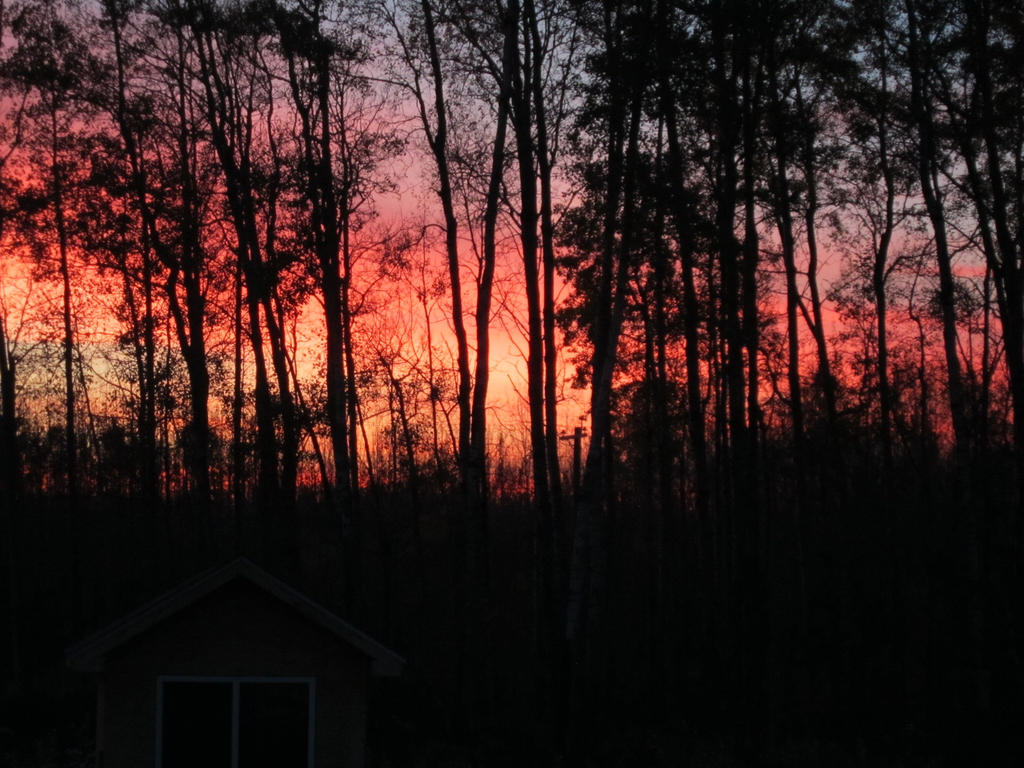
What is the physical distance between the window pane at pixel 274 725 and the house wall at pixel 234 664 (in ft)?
0.69

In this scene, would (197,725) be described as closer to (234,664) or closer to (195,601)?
(234,664)

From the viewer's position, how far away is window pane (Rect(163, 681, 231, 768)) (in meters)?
12.2

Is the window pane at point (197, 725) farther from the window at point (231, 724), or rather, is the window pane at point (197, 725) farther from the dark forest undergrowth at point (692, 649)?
the dark forest undergrowth at point (692, 649)

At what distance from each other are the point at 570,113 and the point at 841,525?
1255cm

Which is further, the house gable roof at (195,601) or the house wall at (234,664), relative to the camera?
the house wall at (234,664)

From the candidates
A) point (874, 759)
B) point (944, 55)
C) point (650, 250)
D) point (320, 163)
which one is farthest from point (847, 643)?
point (320, 163)

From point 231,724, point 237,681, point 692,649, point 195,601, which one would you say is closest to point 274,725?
point 231,724

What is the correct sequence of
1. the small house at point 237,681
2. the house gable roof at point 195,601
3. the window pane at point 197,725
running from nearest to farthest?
the house gable roof at point 195,601 → the small house at point 237,681 → the window pane at point 197,725

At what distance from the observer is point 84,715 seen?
66.8 ft

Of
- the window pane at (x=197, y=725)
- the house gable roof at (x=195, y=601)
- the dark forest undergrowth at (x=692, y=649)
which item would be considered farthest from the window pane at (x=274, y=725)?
the dark forest undergrowth at (x=692, y=649)

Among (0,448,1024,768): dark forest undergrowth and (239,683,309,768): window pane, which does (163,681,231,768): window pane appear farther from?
(0,448,1024,768): dark forest undergrowth

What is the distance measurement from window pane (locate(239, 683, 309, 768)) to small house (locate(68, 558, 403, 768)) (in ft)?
0.04

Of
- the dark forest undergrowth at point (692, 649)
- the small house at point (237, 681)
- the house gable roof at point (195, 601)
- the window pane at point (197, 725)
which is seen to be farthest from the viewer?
the dark forest undergrowth at point (692, 649)

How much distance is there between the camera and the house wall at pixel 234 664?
1211 cm
